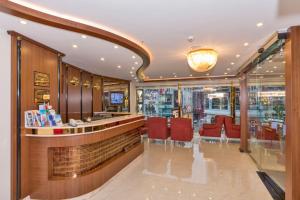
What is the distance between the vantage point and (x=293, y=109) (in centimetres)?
296

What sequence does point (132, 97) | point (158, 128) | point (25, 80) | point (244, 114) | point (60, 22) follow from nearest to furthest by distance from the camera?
point (60, 22) → point (25, 80) → point (244, 114) → point (158, 128) → point (132, 97)

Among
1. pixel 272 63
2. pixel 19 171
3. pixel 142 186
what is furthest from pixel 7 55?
pixel 272 63

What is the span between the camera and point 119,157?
4789 millimetres

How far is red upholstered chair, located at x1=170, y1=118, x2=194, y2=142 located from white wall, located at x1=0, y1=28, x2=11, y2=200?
5.59 meters

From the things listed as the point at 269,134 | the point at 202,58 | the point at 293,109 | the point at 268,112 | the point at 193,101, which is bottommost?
the point at 269,134

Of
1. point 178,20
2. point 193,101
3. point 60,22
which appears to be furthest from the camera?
point 193,101

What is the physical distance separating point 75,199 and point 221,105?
30.0ft

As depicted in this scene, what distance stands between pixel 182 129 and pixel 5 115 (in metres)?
5.82

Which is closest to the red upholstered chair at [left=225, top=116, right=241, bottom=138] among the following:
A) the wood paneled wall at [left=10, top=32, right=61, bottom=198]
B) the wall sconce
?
the wall sconce

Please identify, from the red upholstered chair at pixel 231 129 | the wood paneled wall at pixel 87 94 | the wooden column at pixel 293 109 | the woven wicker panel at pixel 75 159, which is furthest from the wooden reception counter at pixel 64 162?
the red upholstered chair at pixel 231 129

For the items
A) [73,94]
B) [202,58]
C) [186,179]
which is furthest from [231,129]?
[73,94]

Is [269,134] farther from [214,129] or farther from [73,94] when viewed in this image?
[73,94]

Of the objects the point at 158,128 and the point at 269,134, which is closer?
the point at 269,134

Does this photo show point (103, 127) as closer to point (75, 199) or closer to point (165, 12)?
point (75, 199)
